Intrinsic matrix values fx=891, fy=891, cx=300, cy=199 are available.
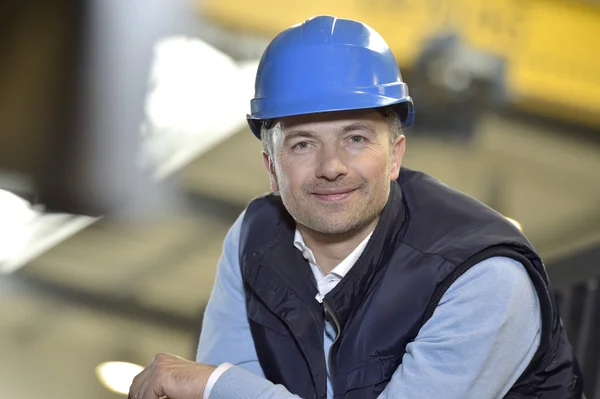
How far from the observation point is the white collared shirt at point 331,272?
5.46ft

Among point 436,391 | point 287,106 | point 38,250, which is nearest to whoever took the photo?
point 436,391

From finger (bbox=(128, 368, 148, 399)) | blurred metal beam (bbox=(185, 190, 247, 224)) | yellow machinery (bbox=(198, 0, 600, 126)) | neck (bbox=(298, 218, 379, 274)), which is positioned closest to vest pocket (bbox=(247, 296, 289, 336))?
neck (bbox=(298, 218, 379, 274))

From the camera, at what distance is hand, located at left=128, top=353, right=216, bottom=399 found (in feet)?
5.13

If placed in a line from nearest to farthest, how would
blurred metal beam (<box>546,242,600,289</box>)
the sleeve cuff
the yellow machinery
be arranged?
the sleeve cuff, blurred metal beam (<box>546,242,600,289</box>), the yellow machinery

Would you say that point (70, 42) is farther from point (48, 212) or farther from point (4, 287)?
point (4, 287)

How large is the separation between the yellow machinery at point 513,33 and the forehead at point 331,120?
393 cm

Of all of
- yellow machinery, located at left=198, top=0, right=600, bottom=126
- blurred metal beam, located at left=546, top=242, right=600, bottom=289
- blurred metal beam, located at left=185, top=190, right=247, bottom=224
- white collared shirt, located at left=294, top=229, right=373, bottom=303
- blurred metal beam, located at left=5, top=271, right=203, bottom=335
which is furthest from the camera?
yellow machinery, located at left=198, top=0, right=600, bottom=126

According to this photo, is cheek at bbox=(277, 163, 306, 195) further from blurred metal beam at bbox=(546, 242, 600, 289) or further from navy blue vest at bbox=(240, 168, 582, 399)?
blurred metal beam at bbox=(546, 242, 600, 289)

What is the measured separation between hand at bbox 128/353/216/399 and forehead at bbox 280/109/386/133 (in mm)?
463

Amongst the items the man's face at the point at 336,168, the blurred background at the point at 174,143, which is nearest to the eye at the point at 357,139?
the man's face at the point at 336,168

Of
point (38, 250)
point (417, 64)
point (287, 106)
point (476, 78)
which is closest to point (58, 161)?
point (38, 250)

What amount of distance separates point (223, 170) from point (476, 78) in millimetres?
1981

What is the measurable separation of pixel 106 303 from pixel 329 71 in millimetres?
2459

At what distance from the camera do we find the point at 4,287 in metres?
3.80
